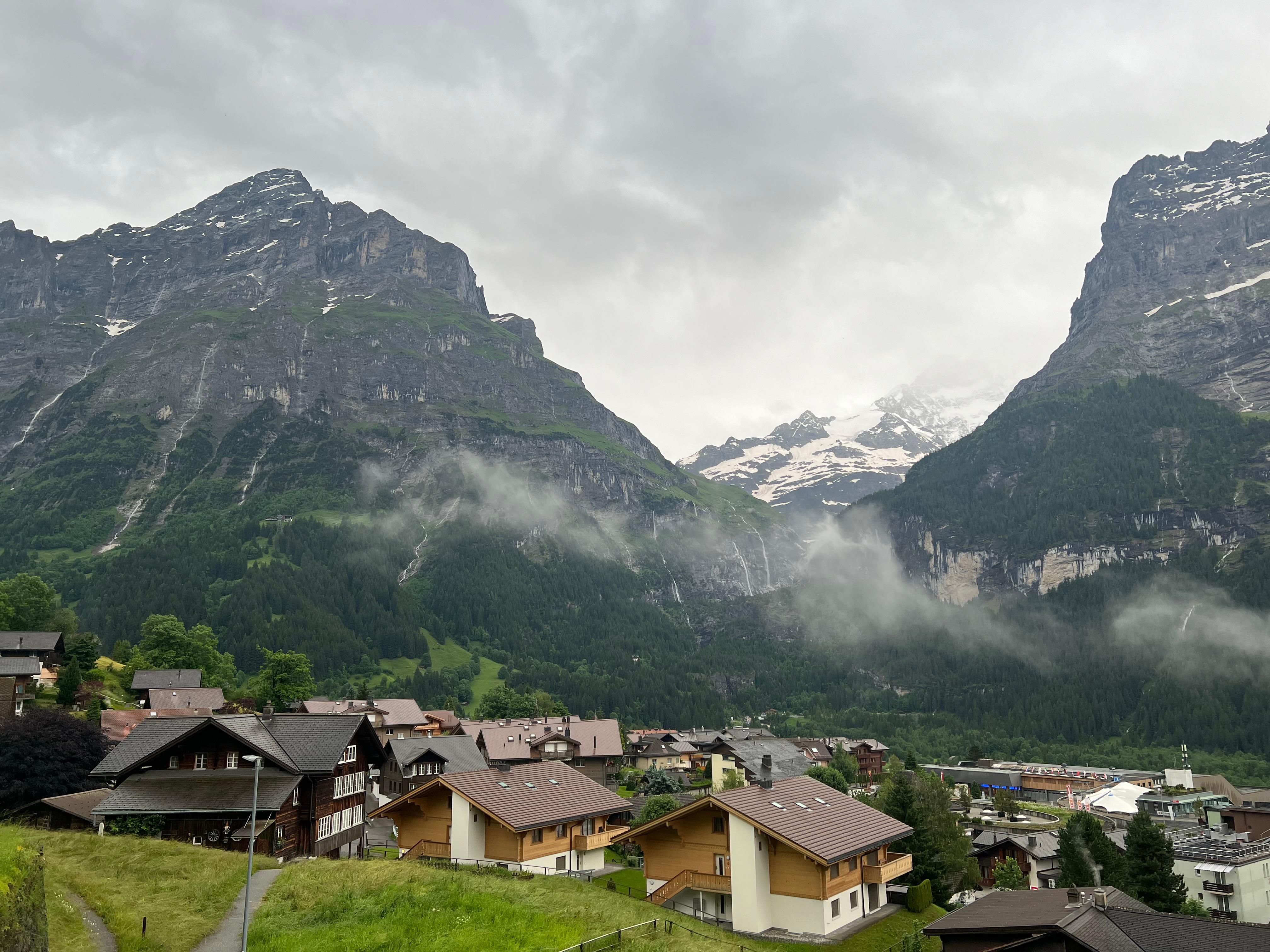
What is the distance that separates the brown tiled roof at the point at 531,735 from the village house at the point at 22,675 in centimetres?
4812

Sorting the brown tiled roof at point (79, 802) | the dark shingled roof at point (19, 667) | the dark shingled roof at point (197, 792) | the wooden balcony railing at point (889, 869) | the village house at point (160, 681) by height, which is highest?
the dark shingled roof at point (19, 667)

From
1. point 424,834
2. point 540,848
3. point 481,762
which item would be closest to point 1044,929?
point 540,848

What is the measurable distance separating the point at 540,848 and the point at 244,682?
158454mm

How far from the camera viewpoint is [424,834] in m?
48.7

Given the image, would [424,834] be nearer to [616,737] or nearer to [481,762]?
[481,762]

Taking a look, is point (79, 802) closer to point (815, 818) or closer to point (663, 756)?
point (815, 818)

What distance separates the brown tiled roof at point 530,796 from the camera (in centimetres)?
4522

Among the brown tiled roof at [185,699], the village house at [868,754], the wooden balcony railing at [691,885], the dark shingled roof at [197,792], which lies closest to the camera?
the wooden balcony railing at [691,885]

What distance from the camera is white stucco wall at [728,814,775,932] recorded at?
131 ft

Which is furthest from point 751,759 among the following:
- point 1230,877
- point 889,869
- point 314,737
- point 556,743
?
point 314,737

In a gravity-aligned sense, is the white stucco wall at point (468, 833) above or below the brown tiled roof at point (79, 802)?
below

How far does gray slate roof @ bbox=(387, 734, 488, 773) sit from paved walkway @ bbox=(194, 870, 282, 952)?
47.1m

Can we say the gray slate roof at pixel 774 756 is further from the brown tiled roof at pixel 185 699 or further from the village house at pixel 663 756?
the brown tiled roof at pixel 185 699

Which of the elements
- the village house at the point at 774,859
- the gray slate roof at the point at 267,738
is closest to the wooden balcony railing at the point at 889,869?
the village house at the point at 774,859
